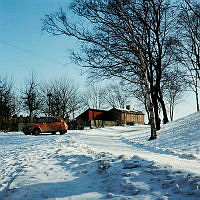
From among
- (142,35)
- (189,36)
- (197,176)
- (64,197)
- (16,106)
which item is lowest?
(64,197)

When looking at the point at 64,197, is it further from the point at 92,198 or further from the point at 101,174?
the point at 101,174

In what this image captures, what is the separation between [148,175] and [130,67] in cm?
1180

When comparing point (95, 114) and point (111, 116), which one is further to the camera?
point (111, 116)

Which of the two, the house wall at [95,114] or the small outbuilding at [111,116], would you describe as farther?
the house wall at [95,114]

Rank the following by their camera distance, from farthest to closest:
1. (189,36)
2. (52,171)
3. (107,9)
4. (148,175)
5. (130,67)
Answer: (189,36) → (130,67) → (107,9) → (52,171) → (148,175)

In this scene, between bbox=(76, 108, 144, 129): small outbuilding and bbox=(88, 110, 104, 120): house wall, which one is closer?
bbox=(76, 108, 144, 129): small outbuilding

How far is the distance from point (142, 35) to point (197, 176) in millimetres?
13428

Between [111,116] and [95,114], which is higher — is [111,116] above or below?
below

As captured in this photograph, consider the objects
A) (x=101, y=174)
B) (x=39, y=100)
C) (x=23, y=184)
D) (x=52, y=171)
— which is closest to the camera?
(x=23, y=184)

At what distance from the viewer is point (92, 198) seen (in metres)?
3.76

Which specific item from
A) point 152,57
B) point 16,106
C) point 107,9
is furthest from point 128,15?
point 16,106

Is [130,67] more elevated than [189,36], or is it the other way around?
[189,36]

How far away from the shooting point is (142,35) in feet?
51.8

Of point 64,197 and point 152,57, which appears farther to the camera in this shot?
point 152,57
